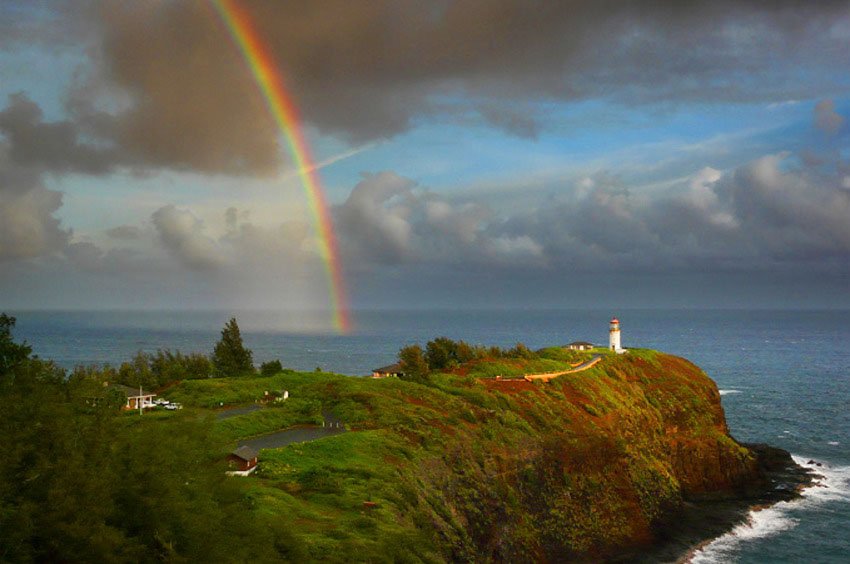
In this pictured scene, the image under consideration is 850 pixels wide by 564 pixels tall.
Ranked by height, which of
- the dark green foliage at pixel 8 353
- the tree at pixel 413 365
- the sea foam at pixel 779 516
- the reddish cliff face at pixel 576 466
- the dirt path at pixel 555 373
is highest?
the dark green foliage at pixel 8 353

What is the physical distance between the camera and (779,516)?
204ft

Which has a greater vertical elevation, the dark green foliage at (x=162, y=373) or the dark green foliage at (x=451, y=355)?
the dark green foliage at (x=451, y=355)

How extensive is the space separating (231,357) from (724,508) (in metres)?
59.5

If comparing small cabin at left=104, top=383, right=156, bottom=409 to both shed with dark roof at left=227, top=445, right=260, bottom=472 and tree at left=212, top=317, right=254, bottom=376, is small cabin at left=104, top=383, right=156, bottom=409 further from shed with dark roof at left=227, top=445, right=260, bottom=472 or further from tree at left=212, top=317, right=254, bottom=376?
shed with dark roof at left=227, top=445, right=260, bottom=472

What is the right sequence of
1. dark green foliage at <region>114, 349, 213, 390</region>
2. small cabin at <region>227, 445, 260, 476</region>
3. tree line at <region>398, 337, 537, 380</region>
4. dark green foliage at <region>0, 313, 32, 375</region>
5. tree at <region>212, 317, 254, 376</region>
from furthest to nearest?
tree at <region>212, 317, 254, 376</region>
tree line at <region>398, 337, 537, 380</region>
dark green foliage at <region>114, 349, 213, 390</region>
small cabin at <region>227, 445, 260, 476</region>
dark green foliage at <region>0, 313, 32, 375</region>

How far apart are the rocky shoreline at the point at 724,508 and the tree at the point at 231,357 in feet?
176

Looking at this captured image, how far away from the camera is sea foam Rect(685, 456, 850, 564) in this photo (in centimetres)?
5300

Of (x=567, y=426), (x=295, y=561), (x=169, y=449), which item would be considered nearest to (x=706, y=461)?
(x=567, y=426)

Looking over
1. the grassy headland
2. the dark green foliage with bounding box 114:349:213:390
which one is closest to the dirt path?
the grassy headland

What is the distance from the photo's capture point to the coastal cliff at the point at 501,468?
116 feet

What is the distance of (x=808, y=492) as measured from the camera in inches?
2719

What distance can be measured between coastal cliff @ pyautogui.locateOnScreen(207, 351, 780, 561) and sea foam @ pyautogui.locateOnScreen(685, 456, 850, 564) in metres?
4.49

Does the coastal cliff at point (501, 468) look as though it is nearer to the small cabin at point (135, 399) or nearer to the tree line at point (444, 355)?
the tree line at point (444, 355)

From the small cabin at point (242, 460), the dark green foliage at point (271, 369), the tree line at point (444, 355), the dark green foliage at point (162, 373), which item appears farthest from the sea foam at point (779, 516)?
the dark green foliage at point (162, 373)
